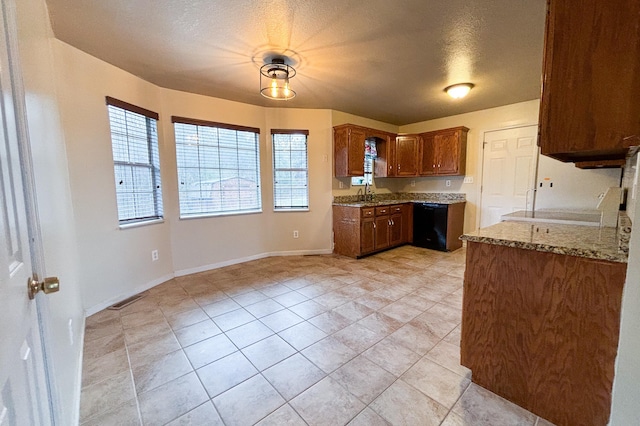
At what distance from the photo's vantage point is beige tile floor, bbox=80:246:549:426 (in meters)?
1.46

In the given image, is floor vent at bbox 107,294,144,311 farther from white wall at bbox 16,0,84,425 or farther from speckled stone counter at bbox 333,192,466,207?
speckled stone counter at bbox 333,192,466,207

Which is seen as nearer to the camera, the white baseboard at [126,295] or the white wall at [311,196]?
the white baseboard at [126,295]

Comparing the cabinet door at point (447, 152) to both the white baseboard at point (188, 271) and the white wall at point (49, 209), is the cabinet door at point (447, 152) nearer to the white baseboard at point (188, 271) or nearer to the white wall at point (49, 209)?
the white baseboard at point (188, 271)

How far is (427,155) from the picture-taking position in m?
A: 5.07

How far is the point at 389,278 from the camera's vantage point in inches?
135

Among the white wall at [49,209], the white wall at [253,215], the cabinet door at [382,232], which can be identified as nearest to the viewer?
the white wall at [49,209]

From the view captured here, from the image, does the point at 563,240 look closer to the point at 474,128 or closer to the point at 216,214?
the point at 216,214

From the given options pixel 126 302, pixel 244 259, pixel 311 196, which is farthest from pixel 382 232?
pixel 126 302

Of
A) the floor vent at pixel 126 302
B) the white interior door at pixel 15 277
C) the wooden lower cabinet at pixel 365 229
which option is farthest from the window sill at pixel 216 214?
the white interior door at pixel 15 277

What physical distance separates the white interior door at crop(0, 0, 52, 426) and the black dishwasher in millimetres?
4854

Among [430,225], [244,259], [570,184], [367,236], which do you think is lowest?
[244,259]

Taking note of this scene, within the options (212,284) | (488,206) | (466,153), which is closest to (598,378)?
(212,284)

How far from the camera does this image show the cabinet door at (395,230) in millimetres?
4754

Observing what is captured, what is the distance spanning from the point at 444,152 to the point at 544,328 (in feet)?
13.1
